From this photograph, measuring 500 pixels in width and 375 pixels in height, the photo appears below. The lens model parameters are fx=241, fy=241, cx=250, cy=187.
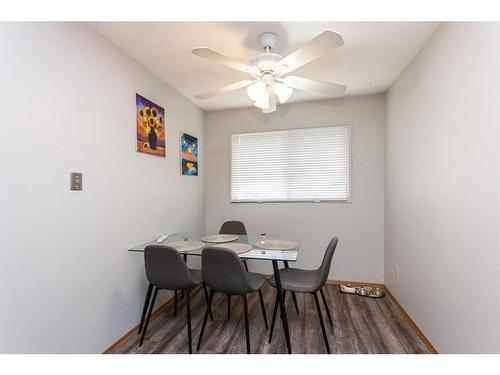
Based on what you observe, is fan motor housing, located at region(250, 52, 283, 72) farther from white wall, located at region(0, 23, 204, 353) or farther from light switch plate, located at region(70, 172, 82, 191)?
light switch plate, located at region(70, 172, 82, 191)

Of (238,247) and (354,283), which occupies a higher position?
(238,247)

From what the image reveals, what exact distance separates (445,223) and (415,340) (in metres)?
1.01

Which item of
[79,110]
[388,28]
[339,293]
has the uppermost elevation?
[388,28]

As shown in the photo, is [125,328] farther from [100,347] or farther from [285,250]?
[285,250]

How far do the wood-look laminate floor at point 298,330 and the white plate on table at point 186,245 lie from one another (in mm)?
715

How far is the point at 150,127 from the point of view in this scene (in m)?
2.33

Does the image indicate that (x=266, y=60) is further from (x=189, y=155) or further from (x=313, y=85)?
(x=189, y=155)

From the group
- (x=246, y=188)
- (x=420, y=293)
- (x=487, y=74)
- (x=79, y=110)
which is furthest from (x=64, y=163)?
(x=420, y=293)

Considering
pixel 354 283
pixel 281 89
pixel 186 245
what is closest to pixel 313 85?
pixel 281 89

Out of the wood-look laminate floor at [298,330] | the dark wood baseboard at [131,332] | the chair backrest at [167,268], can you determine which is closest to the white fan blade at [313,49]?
the chair backrest at [167,268]

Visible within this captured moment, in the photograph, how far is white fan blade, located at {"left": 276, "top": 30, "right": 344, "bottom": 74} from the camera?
1.26 m

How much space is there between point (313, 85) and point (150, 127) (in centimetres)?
154

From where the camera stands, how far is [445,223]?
1.63 m
